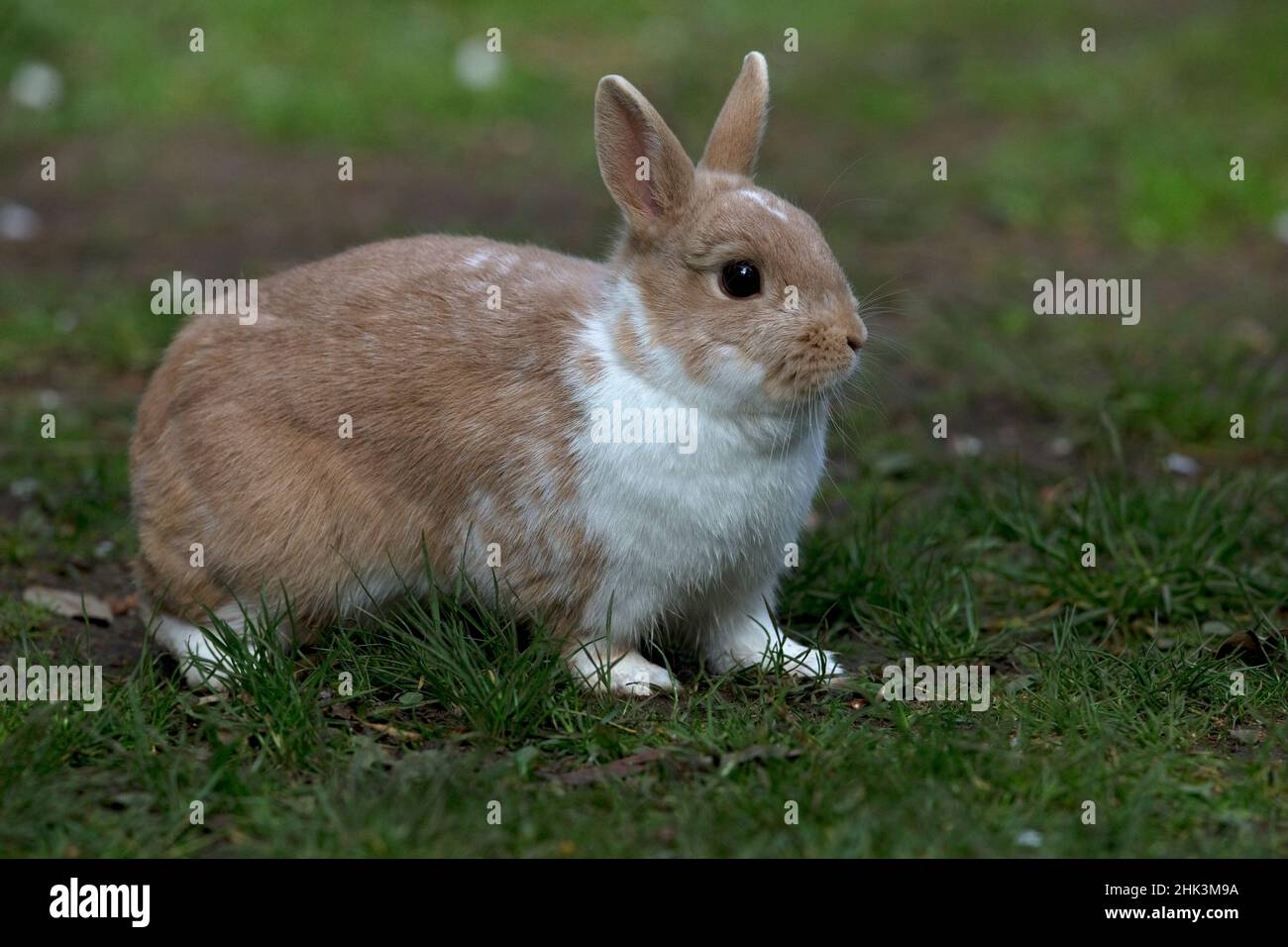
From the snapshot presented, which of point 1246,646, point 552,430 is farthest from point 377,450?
point 1246,646

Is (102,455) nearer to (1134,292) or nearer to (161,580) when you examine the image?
(161,580)

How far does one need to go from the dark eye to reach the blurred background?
1.67 metres

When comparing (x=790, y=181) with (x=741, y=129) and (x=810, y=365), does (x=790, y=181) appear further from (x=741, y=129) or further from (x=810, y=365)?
(x=810, y=365)

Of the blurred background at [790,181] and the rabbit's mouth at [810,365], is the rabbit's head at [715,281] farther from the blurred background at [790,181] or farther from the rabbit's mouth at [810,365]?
the blurred background at [790,181]

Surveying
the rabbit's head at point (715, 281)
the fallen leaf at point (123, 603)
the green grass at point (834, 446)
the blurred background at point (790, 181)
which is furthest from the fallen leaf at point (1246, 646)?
the fallen leaf at point (123, 603)

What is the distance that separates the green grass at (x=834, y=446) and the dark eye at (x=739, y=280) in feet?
1.67

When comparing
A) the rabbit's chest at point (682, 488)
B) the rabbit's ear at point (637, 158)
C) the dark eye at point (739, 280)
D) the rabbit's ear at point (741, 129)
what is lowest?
the rabbit's chest at point (682, 488)

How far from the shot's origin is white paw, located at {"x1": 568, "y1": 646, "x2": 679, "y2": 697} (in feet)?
13.2

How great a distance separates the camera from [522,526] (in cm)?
403

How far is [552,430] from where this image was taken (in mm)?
4000

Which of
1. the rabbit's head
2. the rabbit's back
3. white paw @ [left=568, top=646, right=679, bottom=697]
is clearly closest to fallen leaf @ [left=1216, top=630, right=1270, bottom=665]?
the rabbit's head

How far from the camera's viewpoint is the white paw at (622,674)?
4.02 meters
